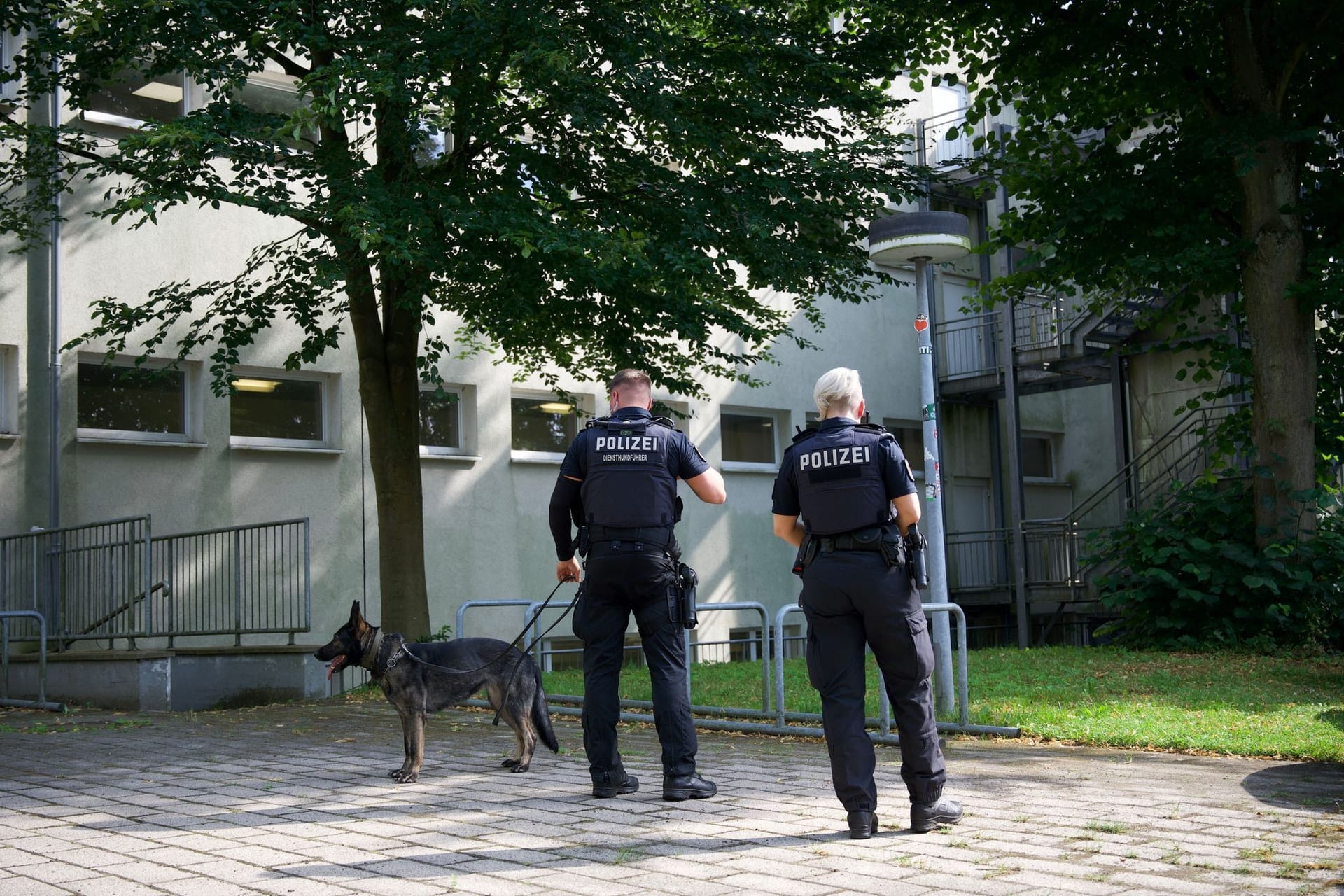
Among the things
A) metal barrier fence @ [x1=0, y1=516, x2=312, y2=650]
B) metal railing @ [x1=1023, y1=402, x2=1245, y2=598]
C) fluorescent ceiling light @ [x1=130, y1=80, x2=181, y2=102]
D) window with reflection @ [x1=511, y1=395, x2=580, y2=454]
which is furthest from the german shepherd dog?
metal railing @ [x1=1023, y1=402, x2=1245, y2=598]

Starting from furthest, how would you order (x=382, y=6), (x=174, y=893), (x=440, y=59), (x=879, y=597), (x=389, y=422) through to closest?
1. (x=389, y=422)
2. (x=382, y=6)
3. (x=440, y=59)
4. (x=879, y=597)
5. (x=174, y=893)

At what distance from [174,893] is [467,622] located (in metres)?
13.7

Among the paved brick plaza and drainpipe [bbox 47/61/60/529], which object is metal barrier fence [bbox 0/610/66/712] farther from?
the paved brick plaza

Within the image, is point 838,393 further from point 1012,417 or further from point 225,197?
point 1012,417

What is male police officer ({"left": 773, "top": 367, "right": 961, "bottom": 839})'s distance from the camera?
532 centimetres

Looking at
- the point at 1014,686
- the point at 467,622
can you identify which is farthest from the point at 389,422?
the point at 1014,686

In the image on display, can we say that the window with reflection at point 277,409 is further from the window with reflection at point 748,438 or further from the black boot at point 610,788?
the black boot at point 610,788

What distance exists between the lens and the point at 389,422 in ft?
44.5

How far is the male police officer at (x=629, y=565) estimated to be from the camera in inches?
244

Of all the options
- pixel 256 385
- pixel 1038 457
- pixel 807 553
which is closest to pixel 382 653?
pixel 807 553

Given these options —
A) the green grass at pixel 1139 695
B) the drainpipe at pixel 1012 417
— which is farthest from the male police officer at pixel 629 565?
the drainpipe at pixel 1012 417

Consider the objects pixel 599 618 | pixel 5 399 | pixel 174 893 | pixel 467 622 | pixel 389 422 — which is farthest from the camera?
pixel 467 622

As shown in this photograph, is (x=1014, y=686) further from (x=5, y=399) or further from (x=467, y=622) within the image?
(x=5, y=399)

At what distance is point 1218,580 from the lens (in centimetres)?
1489
